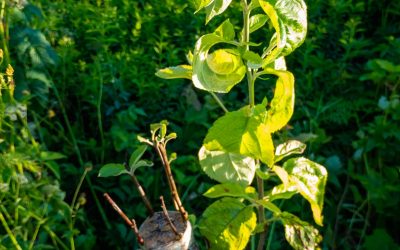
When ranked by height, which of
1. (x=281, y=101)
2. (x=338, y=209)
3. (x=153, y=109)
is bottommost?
(x=338, y=209)

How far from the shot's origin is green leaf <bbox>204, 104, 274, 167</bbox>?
1.47 metres

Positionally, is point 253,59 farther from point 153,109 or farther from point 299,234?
point 153,109

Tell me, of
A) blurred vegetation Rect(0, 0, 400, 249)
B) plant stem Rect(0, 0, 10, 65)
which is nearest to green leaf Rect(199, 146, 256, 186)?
blurred vegetation Rect(0, 0, 400, 249)

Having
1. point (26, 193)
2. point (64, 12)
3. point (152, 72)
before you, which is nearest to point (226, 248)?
point (26, 193)

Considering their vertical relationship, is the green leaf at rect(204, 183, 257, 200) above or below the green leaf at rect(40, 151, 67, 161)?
above

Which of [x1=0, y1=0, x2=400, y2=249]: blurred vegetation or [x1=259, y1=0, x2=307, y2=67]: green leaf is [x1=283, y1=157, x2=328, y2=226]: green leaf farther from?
[x1=0, y1=0, x2=400, y2=249]: blurred vegetation

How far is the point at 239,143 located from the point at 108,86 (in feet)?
4.82

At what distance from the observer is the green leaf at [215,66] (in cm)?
140

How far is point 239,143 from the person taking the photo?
58.1 inches

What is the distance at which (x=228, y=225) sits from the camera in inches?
64.0

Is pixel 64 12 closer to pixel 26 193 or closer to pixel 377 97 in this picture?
pixel 26 193

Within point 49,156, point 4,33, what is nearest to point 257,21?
point 49,156

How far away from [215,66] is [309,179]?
399 millimetres

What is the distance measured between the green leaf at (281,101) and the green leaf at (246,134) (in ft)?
0.09
